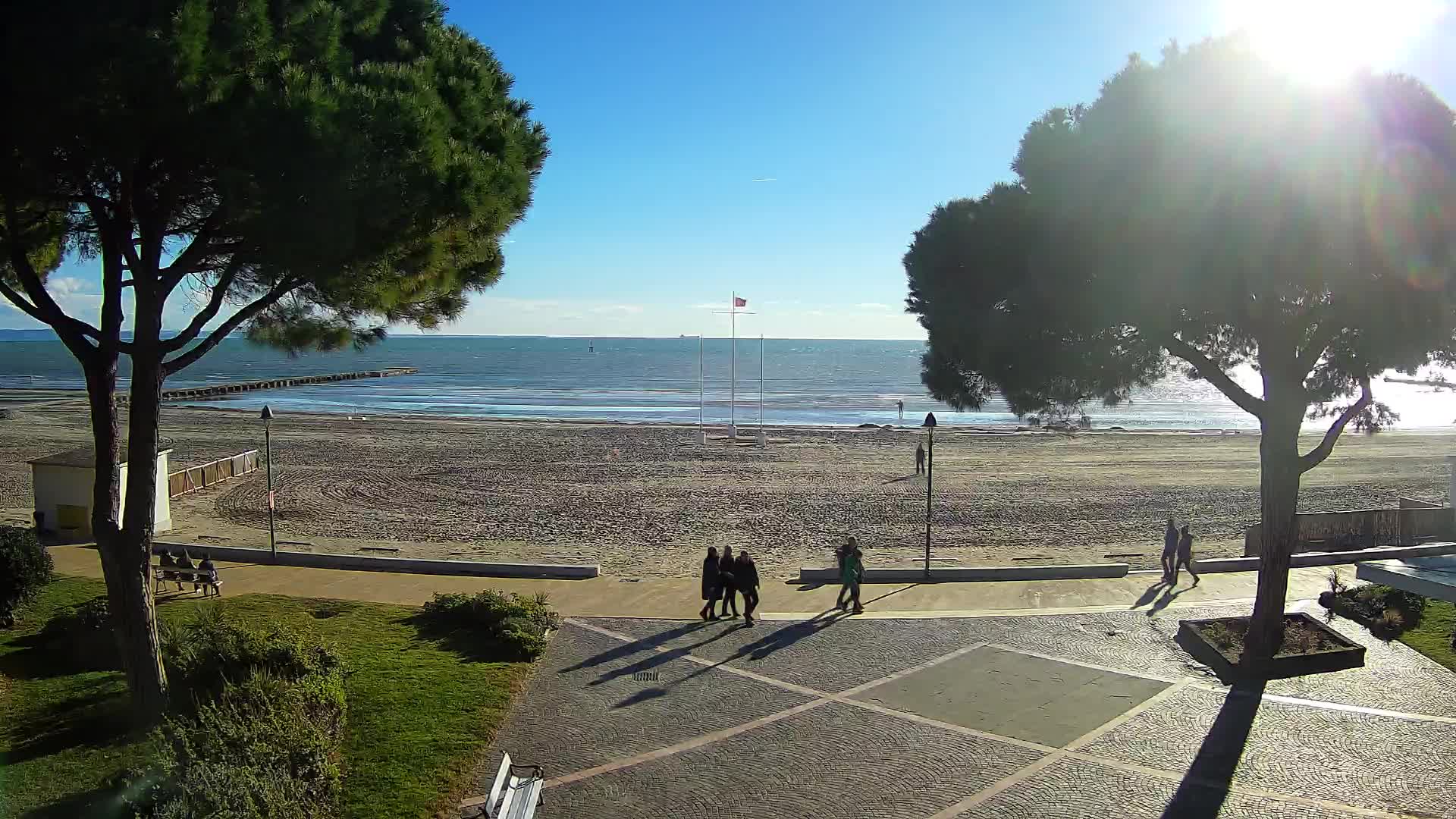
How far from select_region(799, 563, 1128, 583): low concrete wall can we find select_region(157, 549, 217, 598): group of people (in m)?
9.35

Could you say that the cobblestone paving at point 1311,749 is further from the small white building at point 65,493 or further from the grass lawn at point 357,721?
the small white building at point 65,493

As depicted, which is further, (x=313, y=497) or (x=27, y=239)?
(x=313, y=497)

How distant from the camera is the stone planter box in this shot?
1078 centimetres

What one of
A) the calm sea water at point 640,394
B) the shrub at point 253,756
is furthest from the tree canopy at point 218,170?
the calm sea water at point 640,394

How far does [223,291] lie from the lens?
885cm

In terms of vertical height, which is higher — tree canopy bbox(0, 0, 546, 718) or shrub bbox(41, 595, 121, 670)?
tree canopy bbox(0, 0, 546, 718)

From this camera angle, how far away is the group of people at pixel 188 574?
13953 mm

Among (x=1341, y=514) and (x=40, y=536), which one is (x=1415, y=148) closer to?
(x=1341, y=514)

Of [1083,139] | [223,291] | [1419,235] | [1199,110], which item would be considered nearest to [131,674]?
[223,291]

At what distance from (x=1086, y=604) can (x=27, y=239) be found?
14.0 metres

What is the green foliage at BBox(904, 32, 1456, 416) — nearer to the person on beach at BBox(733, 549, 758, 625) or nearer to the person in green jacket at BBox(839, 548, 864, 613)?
the person in green jacket at BBox(839, 548, 864, 613)

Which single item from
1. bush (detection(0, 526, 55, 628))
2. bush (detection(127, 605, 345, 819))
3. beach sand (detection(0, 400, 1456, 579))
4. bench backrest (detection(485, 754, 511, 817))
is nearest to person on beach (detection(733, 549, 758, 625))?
beach sand (detection(0, 400, 1456, 579))

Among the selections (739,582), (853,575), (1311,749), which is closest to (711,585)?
(739,582)

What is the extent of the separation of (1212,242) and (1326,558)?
1013 centimetres
